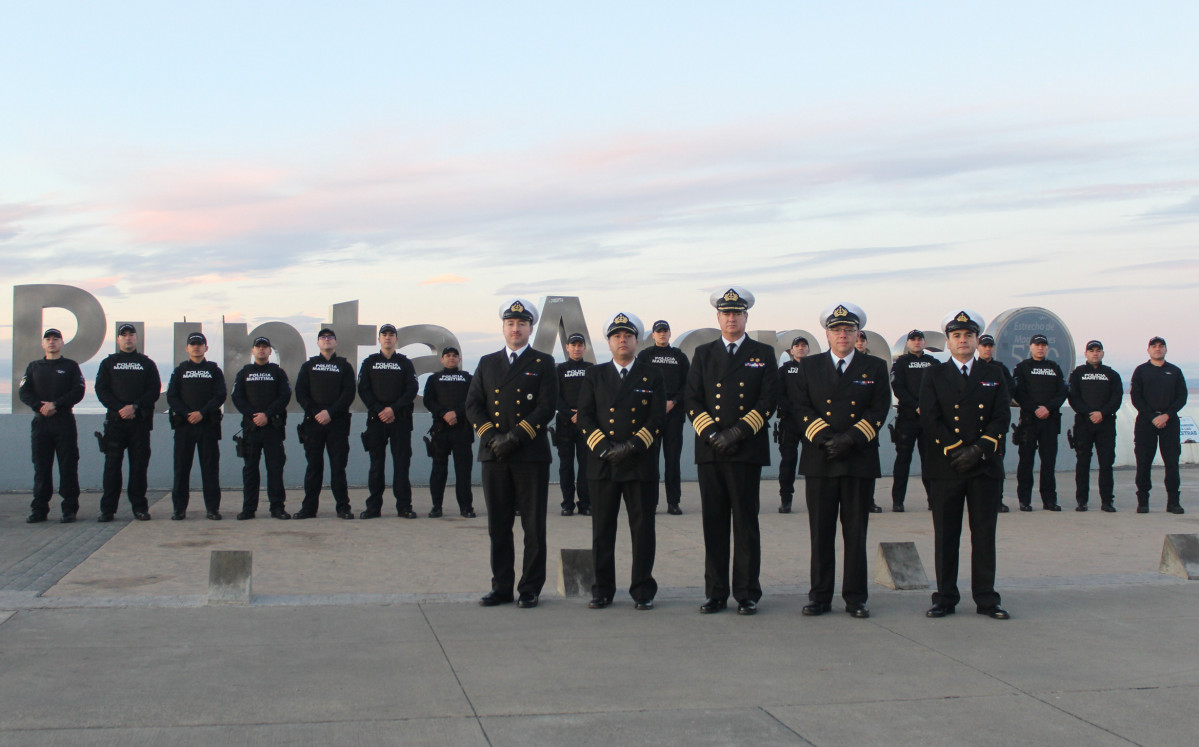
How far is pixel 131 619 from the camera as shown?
248 inches

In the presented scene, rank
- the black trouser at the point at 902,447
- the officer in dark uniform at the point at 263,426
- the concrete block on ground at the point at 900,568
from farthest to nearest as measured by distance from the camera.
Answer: the black trouser at the point at 902,447 → the officer in dark uniform at the point at 263,426 → the concrete block on ground at the point at 900,568

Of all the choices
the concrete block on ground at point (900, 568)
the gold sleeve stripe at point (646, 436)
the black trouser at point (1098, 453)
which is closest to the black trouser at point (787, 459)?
the black trouser at point (1098, 453)

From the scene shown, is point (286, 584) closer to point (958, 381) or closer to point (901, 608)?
point (901, 608)

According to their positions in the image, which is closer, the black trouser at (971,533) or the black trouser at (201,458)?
the black trouser at (971,533)

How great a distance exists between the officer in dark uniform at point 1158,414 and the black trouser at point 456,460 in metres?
7.19

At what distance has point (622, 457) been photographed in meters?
6.93

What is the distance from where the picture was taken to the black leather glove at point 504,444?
7.04 metres

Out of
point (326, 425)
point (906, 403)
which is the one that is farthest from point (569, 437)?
point (906, 403)

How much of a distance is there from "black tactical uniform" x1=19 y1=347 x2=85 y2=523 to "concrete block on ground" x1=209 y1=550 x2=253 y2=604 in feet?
16.1

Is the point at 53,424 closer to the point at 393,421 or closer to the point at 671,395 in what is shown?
the point at 393,421

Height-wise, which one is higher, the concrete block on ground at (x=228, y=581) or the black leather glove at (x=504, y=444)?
the black leather glove at (x=504, y=444)

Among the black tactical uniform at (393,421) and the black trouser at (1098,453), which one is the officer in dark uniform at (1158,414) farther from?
the black tactical uniform at (393,421)

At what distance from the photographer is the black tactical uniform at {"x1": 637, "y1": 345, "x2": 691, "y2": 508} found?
11531 mm

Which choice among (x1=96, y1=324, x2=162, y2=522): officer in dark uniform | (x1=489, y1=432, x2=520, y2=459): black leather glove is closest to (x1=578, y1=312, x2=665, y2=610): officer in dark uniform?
(x1=489, y1=432, x2=520, y2=459): black leather glove
